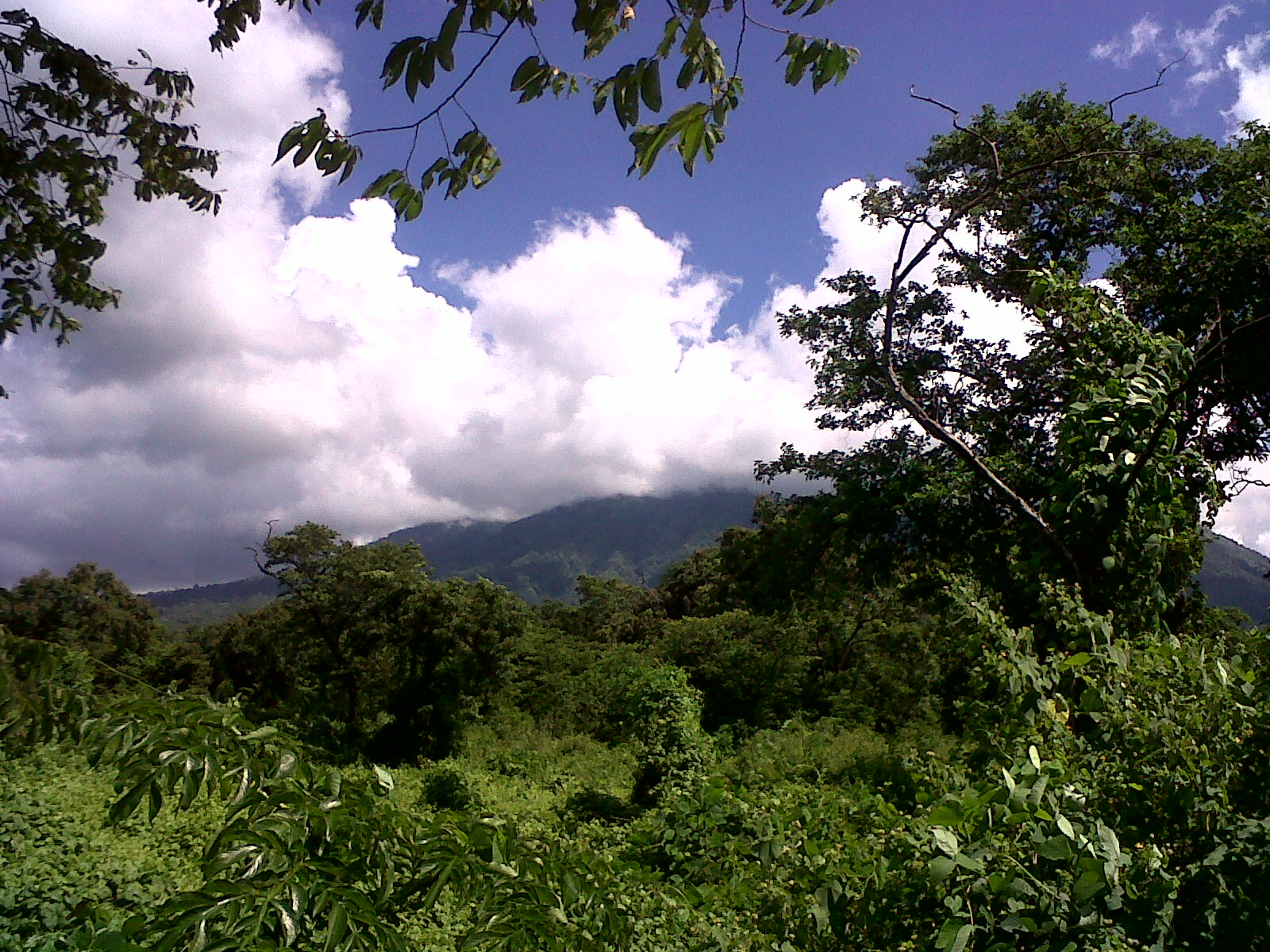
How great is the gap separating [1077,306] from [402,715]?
53.9 ft

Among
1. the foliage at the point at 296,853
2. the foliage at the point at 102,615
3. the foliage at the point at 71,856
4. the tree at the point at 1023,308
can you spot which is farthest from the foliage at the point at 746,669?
the foliage at the point at 296,853

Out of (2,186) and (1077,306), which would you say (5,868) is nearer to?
(2,186)

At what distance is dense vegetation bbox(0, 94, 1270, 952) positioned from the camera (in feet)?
3.55

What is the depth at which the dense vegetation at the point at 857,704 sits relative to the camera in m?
1.08

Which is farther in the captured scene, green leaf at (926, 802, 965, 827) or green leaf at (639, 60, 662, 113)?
green leaf at (926, 802, 965, 827)

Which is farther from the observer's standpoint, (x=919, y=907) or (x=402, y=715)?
(x=402, y=715)

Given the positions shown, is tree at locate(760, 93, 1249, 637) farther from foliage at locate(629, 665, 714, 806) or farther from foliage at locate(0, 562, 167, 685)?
foliage at locate(0, 562, 167, 685)

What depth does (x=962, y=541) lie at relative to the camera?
783cm

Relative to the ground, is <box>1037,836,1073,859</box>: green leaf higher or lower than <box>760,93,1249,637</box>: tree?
lower

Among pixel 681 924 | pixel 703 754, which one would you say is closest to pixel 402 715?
pixel 703 754

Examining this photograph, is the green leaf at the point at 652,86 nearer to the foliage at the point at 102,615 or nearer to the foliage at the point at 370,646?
the foliage at the point at 370,646

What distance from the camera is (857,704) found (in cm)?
1605

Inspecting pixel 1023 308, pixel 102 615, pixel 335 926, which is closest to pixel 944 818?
pixel 335 926

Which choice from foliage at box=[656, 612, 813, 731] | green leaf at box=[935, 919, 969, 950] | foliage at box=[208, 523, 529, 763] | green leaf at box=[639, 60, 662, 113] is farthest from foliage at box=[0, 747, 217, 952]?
foliage at box=[656, 612, 813, 731]
